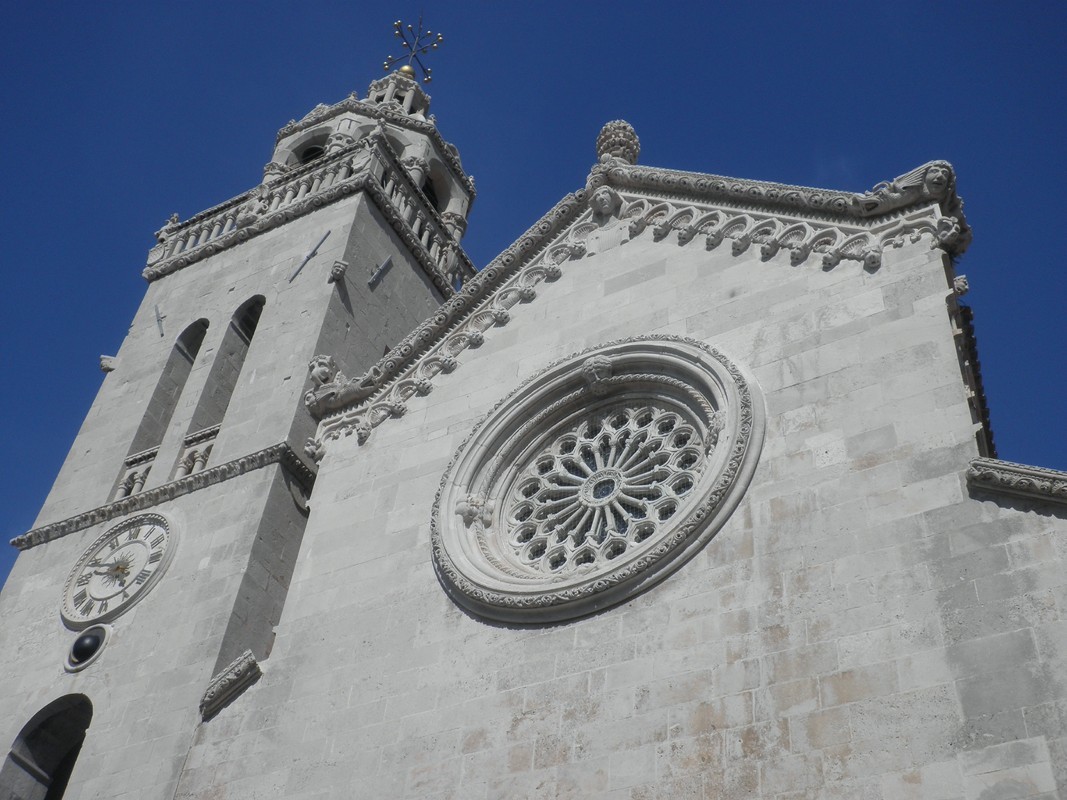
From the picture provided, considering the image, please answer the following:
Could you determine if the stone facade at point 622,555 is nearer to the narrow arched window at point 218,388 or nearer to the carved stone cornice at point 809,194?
the carved stone cornice at point 809,194

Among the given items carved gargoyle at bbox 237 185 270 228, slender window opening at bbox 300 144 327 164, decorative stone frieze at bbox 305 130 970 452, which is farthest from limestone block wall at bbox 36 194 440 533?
slender window opening at bbox 300 144 327 164

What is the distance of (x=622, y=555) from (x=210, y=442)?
9.23 metres

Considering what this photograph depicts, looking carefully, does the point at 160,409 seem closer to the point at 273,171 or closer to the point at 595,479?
the point at 273,171

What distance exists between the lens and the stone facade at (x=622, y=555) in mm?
11375

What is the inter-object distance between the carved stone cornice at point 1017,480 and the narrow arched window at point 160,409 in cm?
1328

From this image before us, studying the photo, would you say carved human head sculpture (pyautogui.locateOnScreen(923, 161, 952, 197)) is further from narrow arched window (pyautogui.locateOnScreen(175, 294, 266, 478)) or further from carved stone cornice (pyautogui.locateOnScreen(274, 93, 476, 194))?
carved stone cornice (pyautogui.locateOnScreen(274, 93, 476, 194))

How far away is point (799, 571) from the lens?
12500 millimetres

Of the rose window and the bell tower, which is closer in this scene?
the rose window

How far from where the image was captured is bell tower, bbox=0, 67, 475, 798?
17281 millimetres

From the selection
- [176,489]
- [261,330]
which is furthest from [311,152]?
[176,489]

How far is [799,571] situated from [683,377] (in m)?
3.73

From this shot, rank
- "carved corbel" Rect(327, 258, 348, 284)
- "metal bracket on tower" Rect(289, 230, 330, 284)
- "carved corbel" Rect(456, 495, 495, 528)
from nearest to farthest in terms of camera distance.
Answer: "carved corbel" Rect(456, 495, 495, 528) < "carved corbel" Rect(327, 258, 348, 284) < "metal bracket on tower" Rect(289, 230, 330, 284)

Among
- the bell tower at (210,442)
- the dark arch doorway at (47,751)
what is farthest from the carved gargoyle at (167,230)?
the dark arch doorway at (47,751)

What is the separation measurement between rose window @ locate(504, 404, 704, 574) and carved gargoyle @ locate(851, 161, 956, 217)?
326 centimetres
